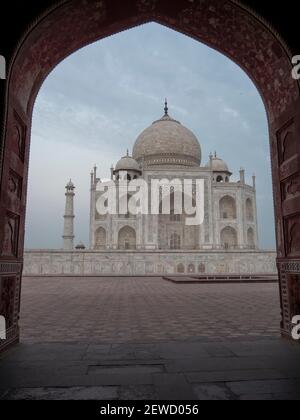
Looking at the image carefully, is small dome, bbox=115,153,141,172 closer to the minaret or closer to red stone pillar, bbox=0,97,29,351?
the minaret

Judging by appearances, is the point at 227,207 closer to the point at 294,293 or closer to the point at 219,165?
the point at 219,165

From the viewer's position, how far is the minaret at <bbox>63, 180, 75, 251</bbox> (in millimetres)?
29219

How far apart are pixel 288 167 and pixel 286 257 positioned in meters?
0.91

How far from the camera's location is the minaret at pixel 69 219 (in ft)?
95.9

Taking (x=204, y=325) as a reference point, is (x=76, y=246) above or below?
above

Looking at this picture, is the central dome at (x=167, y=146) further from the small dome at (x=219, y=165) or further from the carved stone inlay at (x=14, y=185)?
the carved stone inlay at (x=14, y=185)

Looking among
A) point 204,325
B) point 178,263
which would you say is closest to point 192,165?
point 178,263

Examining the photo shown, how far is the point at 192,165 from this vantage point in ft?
99.4

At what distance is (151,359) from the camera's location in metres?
2.83

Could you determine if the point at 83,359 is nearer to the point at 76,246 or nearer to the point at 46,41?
the point at 46,41

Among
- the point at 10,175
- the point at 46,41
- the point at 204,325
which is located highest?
the point at 46,41

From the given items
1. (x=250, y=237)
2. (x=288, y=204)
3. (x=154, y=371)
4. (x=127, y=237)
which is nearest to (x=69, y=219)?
(x=127, y=237)

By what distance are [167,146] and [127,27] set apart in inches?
1025

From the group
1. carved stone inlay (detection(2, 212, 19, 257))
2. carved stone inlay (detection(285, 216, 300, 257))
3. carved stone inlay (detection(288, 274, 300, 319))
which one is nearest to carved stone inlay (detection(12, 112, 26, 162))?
carved stone inlay (detection(2, 212, 19, 257))
